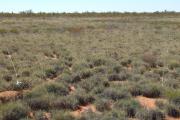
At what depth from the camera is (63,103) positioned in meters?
11.6

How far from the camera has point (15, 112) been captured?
10.3 metres

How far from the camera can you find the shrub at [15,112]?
10.1 metres

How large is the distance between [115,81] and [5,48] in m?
11.7

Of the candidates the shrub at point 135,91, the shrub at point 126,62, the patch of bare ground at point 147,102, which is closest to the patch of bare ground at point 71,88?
the shrub at point 135,91

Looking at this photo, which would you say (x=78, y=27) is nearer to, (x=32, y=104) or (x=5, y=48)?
(x=5, y=48)

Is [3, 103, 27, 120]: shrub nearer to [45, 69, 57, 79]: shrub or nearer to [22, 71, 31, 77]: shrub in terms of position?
[22, 71, 31, 77]: shrub

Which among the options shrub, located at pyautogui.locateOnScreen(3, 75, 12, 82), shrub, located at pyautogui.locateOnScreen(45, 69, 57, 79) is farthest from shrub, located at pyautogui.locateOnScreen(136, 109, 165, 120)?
shrub, located at pyautogui.locateOnScreen(45, 69, 57, 79)

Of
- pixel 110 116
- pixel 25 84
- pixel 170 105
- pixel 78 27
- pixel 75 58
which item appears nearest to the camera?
pixel 110 116

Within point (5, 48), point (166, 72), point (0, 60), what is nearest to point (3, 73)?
point (0, 60)

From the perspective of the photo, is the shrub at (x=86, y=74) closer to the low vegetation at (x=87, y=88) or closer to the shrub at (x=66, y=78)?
the low vegetation at (x=87, y=88)

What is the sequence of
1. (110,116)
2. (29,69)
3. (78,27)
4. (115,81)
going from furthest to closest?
1. (78,27)
2. (29,69)
3. (115,81)
4. (110,116)

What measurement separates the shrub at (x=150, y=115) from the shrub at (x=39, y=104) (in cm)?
263

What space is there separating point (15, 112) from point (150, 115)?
3.55 m

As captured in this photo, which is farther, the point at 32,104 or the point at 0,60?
the point at 0,60
